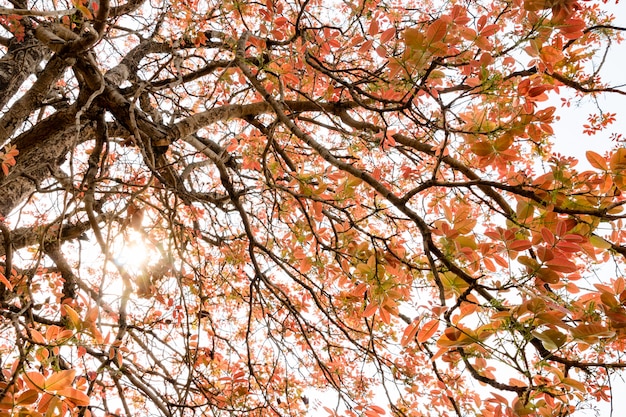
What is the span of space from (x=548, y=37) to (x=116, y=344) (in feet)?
5.67

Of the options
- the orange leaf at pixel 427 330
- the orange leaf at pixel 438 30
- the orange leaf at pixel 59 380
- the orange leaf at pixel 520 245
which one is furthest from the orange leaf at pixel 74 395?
the orange leaf at pixel 438 30

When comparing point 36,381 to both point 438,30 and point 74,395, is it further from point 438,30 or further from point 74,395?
point 438,30

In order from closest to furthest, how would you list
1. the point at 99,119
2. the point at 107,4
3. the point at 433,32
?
the point at 433,32
the point at 107,4
the point at 99,119

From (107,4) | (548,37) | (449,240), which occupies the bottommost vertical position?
(449,240)

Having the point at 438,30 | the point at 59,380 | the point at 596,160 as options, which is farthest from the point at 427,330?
the point at 59,380

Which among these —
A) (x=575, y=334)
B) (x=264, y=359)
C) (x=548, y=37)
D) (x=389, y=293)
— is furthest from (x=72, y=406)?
(x=264, y=359)

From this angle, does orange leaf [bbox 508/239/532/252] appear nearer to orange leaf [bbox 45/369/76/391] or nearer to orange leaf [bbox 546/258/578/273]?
orange leaf [bbox 546/258/578/273]

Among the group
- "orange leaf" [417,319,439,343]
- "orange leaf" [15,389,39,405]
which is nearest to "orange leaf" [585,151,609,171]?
"orange leaf" [417,319,439,343]

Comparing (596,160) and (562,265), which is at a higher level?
(596,160)

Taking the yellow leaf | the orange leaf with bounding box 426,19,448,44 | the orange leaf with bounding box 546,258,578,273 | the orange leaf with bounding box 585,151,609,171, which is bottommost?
the yellow leaf

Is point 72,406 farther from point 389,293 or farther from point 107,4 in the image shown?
point 107,4

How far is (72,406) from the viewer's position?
0.95m

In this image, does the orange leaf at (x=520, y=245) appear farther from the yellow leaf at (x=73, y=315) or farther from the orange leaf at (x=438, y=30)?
the yellow leaf at (x=73, y=315)

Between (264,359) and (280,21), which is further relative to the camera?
(264,359)
